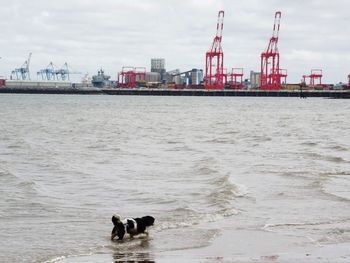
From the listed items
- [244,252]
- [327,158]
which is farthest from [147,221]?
[327,158]

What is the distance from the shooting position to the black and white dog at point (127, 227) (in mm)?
11297

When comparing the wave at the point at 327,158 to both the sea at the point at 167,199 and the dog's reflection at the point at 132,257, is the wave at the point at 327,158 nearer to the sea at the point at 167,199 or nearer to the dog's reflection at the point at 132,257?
the sea at the point at 167,199

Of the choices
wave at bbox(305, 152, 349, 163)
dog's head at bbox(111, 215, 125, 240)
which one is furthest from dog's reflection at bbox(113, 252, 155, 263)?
wave at bbox(305, 152, 349, 163)

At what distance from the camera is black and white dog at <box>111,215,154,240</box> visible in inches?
445

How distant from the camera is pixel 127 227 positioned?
11445mm

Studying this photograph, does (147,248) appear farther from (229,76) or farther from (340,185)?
(229,76)

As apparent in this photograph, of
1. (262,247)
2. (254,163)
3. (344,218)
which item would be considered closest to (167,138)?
(254,163)

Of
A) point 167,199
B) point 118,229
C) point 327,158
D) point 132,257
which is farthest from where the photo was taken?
point 327,158

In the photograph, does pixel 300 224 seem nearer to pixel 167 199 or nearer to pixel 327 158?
pixel 167 199

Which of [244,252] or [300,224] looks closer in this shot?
[244,252]

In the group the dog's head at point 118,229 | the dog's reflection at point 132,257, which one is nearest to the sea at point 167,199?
the dog's reflection at point 132,257

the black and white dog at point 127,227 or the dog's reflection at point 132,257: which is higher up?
the black and white dog at point 127,227

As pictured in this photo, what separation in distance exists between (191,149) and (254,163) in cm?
680

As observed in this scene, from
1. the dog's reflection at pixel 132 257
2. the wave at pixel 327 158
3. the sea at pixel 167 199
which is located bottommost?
the wave at pixel 327 158
